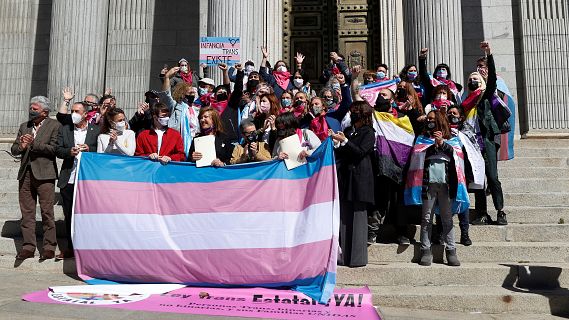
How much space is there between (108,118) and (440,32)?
7.52 metres

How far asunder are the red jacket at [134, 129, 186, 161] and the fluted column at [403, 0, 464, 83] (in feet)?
21.6

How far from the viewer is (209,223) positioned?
616 centimetres

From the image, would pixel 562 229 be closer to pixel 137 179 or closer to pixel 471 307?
pixel 471 307

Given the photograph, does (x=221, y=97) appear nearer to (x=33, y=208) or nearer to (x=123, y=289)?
(x=33, y=208)

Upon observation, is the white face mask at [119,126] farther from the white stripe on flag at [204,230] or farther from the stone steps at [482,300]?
the stone steps at [482,300]

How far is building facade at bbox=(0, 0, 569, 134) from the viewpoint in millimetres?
11711

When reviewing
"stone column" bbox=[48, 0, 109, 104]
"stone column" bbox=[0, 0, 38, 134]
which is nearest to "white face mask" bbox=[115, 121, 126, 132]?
"stone column" bbox=[48, 0, 109, 104]

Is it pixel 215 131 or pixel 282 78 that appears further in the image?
pixel 282 78

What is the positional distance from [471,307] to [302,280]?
6.12 feet

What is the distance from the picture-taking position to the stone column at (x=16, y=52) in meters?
14.5

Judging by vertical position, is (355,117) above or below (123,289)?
above

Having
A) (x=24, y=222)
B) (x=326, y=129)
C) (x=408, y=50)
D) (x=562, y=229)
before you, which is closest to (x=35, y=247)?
(x=24, y=222)

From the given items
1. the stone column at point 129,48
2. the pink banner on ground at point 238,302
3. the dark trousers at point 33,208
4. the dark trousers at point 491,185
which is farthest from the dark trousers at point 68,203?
the stone column at point 129,48

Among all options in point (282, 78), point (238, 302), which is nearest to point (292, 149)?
point (238, 302)
